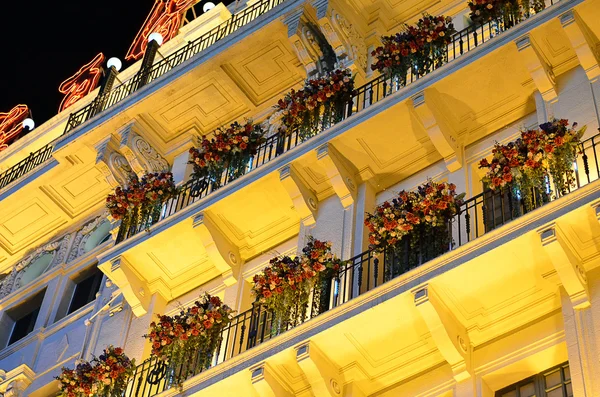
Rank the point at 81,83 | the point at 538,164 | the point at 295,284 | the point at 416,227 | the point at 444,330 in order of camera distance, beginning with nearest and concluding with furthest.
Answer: the point at 444,330
the point at 538,164
the point at 416,227
the point at 295,284
the point at 81,83

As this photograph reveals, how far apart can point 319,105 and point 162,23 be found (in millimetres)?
7055

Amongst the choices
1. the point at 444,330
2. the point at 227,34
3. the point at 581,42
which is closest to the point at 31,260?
the point at 227,34

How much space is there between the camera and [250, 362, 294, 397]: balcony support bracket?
14172mm

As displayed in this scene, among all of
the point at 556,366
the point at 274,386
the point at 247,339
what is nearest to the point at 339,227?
the point at 247,339

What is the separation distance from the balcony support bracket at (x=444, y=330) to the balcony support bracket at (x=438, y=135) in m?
3.17

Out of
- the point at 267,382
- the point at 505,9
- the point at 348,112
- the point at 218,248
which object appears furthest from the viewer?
the point at 348,112

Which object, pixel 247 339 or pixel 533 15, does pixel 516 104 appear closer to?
pixel 533 15

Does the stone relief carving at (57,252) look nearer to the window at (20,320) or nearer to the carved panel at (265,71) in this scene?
the window at (20,320)

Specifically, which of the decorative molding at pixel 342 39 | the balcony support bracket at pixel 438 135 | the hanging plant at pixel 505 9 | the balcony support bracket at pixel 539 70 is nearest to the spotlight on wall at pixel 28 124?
the decorative molding at pixel 342 39

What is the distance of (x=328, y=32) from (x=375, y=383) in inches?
266

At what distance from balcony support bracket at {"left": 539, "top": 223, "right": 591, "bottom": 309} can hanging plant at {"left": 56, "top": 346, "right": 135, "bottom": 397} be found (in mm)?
6810

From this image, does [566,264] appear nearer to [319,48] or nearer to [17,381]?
[319,48]

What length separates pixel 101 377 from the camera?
1653 cm

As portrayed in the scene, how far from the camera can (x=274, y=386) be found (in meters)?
14.3
